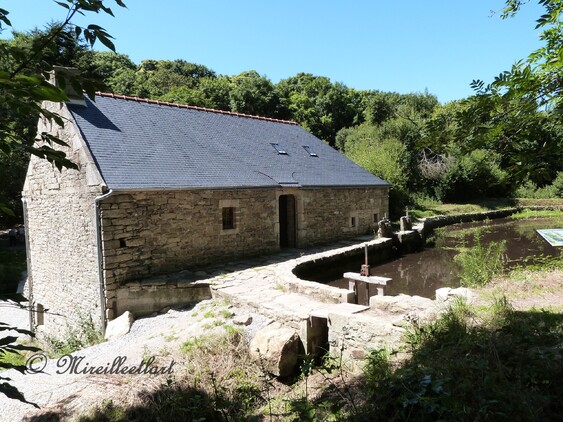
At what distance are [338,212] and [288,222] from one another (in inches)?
82.7

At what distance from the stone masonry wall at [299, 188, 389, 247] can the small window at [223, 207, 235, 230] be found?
2765mm

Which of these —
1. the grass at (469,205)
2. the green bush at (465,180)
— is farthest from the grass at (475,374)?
the green bush at (465,180)

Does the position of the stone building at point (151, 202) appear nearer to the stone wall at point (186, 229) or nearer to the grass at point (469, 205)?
the stone wall at point (186, 229)

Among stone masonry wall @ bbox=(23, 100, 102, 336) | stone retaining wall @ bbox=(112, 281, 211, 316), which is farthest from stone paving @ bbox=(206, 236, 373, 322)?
stone masonry wall @ bbox=(23, 100, 102, 336)

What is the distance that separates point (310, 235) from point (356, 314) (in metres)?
7.10

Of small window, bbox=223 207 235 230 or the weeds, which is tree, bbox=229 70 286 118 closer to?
Result: small window, bbox=223 207 235 230

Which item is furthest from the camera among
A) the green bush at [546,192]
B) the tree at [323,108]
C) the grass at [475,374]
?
the tree at [323,108]

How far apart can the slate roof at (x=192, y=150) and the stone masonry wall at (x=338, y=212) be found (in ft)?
1.26

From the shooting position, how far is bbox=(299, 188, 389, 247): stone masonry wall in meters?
12.3

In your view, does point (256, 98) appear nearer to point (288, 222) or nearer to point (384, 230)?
point (384, 230)

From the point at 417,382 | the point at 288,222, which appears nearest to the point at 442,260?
the point at 288,222

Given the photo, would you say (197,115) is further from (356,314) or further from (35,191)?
(356,314)

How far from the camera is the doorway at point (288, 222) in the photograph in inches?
484

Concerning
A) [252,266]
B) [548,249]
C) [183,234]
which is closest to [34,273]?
[183,234]
